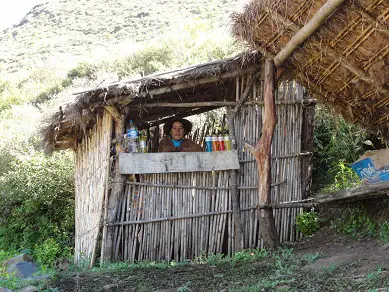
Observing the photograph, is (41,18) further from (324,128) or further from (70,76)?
(324,128)

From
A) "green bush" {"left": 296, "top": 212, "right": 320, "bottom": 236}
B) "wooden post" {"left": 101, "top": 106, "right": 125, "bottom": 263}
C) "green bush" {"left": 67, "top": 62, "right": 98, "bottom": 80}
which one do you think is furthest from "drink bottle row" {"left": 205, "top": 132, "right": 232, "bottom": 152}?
"green bush" {"left": 67, "top": 62, "right": 98, "bottom": 80}

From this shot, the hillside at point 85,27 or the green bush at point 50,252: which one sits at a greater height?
the hillside at point 85,27

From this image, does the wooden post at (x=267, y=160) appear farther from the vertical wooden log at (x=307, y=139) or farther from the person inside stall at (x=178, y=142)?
the person inside stall at (x=178, y=142)

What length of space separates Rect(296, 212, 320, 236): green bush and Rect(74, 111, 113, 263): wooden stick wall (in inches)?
104

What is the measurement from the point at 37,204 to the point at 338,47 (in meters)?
8.17

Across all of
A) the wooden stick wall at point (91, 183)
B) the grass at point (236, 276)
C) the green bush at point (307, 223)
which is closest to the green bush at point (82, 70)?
the wooden stick wall at point (91, 183)

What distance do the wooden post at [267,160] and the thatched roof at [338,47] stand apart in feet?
1.03

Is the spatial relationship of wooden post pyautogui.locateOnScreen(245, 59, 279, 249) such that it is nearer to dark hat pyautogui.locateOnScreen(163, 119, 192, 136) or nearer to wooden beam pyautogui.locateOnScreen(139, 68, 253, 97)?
wooden beam pyautogui.locateOnScreen(139, 68, 253, 97)

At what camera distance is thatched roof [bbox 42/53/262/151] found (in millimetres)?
6641

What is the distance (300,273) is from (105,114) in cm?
356

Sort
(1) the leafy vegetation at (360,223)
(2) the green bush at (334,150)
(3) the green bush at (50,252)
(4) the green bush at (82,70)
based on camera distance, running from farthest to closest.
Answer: (4) the green bush at (82,70) < (3) the green bush at (50,252) < (2) the green bush at (334,150) < (1) the leafy vegetation at (360,223)

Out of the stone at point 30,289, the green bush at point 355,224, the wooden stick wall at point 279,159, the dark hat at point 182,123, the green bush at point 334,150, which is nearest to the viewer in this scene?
the stone at point 30,289

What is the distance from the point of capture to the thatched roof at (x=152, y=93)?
6.64 meters

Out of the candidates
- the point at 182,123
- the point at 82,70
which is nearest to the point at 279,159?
the point at 182,123
